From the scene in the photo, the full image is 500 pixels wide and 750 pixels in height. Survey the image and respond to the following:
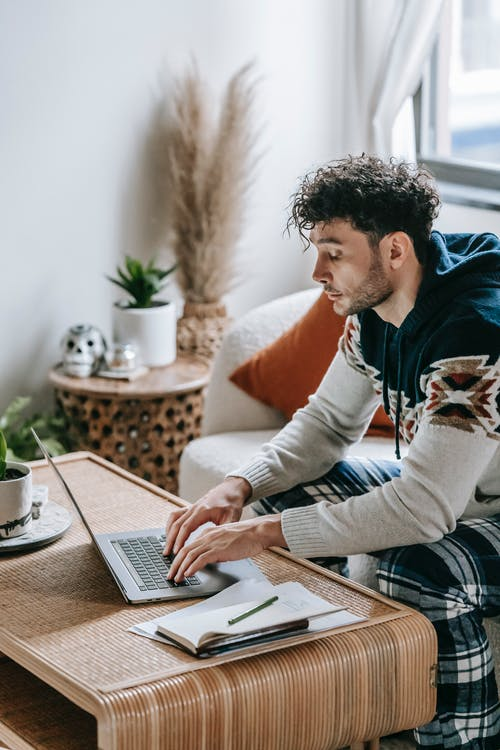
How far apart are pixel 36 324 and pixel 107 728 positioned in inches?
79.7

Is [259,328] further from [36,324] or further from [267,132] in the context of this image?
[267,132]

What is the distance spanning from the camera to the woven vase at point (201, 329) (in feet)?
11.0

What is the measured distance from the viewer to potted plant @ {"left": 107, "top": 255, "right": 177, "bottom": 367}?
3.14 metres

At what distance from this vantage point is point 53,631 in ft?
5.02

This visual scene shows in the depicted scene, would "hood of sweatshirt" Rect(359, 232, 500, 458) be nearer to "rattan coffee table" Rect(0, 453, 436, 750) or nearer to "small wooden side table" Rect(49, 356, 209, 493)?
"rattan coffee table" Rect(0, 453, 436, 750)

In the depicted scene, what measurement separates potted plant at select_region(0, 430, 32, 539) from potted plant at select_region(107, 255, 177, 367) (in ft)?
4.34

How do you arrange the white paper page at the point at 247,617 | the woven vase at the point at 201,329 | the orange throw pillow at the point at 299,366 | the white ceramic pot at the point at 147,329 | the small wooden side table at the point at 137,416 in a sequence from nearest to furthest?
the white paper page at the point at 247,617, the orange throw pillow at the point at 299,366, the small wooden side table at the point at 137,416, the white ceramic pot at the point at 147,329, the woven vase at the point at 201,329

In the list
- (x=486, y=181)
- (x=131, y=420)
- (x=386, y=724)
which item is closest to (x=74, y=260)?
(x=131, y=420)

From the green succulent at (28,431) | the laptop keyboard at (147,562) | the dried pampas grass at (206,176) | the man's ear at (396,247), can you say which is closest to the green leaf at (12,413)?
the green succulent at (28,431)

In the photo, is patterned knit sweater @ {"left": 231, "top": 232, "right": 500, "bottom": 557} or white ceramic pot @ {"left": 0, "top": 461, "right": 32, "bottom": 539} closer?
patterned knit sweater @ {"left": 231, "top": 232, "right": 500, "bottom": 557}

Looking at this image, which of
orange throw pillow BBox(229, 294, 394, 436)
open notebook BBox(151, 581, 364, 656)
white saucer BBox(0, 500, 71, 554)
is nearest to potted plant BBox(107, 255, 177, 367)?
orange throw pillow BBox(229, 294, 394, 436)

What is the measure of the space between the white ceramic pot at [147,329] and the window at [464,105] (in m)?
0.99

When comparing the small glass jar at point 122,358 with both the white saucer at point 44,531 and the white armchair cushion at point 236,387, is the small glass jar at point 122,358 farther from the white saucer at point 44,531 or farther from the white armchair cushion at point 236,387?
the white saucer at point 44,531

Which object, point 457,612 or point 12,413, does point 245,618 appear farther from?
point 12,413
